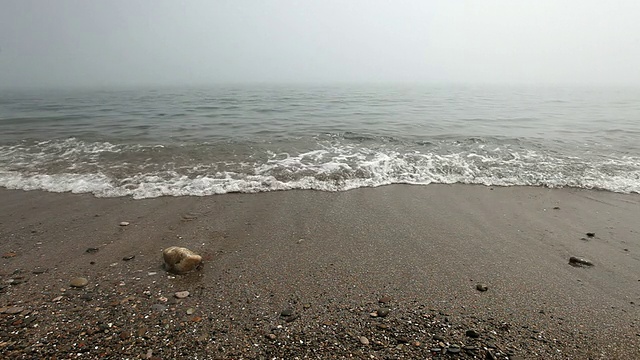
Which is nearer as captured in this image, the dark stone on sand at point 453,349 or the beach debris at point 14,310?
the dark stone on sand at point 453,349

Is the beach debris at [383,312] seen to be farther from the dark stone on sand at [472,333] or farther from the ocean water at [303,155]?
the ocean water at [303,155]

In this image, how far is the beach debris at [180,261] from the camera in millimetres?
3631

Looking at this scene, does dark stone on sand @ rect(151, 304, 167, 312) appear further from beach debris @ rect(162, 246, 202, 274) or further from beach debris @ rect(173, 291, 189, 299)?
beach debris @ rect(162, 246, 202, 274)

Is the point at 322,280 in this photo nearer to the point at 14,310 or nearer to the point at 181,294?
the point at 181,294

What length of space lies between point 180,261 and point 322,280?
69.7 inches

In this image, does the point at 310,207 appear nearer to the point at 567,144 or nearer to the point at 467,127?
the point at 567,144

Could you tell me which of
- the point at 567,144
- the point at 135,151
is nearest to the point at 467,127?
the point at 567,144

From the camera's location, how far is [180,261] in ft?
12.0

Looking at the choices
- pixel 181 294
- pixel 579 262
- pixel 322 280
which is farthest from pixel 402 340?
pixel 579 262

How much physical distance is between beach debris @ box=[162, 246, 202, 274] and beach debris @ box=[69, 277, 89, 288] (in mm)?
846

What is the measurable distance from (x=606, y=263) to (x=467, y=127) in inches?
481

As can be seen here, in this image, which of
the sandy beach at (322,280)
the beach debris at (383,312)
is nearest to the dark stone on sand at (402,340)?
the sandy beach at (322,280)

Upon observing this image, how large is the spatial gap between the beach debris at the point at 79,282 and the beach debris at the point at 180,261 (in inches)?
33.3

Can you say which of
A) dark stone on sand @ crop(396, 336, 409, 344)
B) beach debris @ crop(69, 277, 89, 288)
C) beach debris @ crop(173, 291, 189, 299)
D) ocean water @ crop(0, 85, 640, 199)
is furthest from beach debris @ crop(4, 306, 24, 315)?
dark stone on sand @ crop(396, 336, 409, 344)
